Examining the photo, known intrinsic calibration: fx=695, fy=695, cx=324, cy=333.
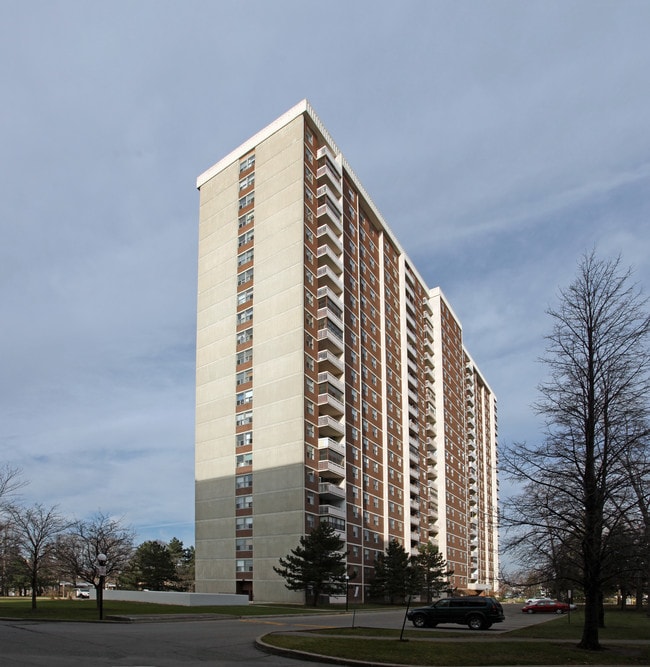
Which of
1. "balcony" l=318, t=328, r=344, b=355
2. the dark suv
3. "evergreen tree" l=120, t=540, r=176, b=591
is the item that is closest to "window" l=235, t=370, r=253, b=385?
"balcony" l=318, t=328, r=344, b=355

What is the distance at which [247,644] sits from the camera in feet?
73.0

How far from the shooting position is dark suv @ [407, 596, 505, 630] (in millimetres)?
35594

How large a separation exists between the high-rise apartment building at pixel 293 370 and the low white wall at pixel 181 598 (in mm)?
14308

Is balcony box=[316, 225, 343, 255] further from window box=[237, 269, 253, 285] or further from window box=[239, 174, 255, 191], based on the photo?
window box=[239, 174, 255, 191]

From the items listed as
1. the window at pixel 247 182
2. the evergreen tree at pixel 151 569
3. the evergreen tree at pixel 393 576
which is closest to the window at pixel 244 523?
the evergreen tree at pixel 393 576

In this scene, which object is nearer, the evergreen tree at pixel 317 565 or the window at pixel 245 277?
the evergreen tree at pixel 317 565

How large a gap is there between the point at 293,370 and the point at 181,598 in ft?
91.1

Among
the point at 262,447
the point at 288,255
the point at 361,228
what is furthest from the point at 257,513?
the point at 361,228

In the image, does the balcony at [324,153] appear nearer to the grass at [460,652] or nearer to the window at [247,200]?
the window at [247,200]

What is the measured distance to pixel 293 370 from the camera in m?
70.2

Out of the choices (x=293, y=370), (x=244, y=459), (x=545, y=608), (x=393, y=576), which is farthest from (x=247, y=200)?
(x=545, y=608)

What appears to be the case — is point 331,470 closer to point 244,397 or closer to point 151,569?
point 244,397

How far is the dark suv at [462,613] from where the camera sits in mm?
35594

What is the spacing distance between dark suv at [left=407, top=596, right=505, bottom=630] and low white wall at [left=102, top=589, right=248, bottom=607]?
55.4ft
